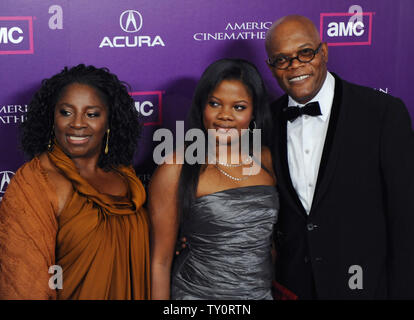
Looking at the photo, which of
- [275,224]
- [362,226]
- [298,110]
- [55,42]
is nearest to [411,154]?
[362,226]

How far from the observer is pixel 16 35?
2.25 meters

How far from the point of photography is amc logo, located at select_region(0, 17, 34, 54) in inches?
88.2

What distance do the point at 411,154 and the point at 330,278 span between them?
21.6 inches

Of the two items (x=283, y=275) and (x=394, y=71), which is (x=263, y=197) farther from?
(x=394, y=71)

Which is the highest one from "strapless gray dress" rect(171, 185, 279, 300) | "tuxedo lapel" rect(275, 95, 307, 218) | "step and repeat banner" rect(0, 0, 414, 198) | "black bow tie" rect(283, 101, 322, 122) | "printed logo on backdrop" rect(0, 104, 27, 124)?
"step and repeat banner" rect(0, 0, 414, 198)

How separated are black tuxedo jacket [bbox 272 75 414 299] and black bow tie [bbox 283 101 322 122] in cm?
6

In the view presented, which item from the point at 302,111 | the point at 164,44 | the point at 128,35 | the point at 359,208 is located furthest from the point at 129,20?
the point at 359,208

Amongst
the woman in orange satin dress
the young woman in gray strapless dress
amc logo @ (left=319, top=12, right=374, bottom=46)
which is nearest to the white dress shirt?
the young woman in gray strapless dress

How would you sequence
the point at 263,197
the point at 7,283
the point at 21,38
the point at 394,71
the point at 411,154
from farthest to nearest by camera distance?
the point at 394,71
the point at 21,38
the point at 263,197
the point at 411,154
the point at 7,283

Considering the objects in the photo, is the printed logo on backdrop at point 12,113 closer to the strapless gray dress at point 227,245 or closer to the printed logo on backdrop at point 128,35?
the printed logo on backdrop at point 128,35

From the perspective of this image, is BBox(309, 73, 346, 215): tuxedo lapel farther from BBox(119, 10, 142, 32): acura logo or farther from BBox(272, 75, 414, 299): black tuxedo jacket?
BBox(119, 10, 142, 32): acura logo

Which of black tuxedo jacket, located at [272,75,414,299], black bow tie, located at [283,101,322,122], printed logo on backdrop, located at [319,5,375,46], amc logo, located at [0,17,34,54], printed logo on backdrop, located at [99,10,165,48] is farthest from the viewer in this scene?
printed logo on backdrop, located at [319,5,375,46]

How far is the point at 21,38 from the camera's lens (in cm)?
226

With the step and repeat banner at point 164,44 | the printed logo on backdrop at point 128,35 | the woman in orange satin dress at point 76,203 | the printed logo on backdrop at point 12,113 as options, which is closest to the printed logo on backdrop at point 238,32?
the step and repeat banner at point 164,44
